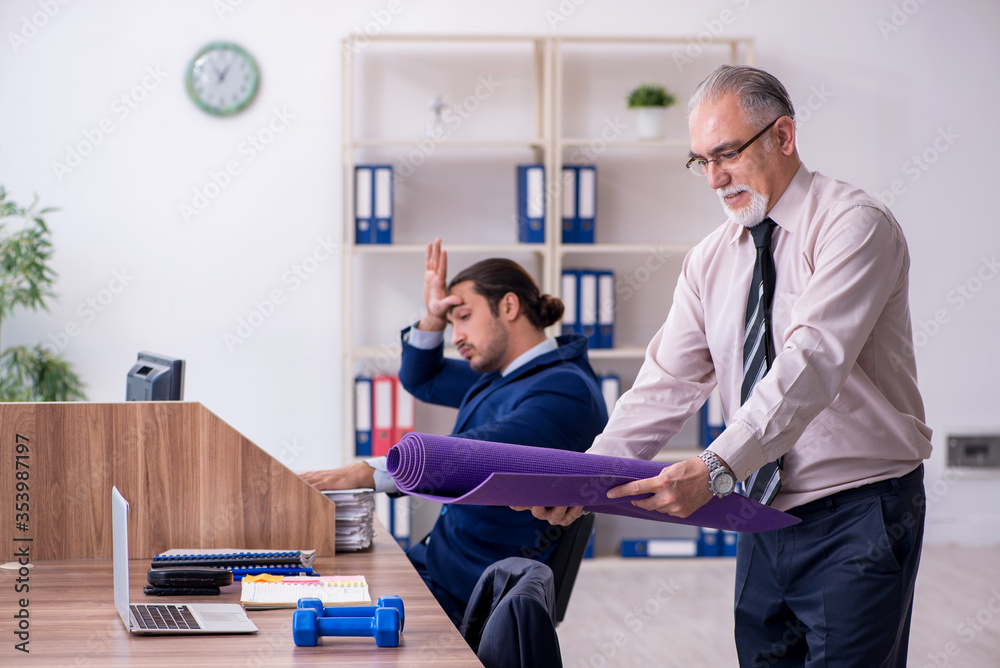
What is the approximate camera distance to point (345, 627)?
139 cm

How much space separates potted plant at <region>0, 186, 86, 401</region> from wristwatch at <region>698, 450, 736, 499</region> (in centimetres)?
330

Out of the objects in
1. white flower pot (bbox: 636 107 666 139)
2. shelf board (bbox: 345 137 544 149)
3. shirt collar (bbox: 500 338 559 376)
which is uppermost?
white flower pot (bbox: 636 107 666 139)

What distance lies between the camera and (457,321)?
249cm

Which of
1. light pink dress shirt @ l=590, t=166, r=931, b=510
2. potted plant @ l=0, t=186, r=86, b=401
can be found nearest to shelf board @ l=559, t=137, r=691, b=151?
potted plant @ l=0, t=186, r=86, b=401

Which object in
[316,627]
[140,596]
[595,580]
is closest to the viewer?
[316,627]

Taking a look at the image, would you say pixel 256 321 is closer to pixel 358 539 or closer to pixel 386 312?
pixel 386 312

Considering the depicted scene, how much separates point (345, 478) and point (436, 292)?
0.68 m

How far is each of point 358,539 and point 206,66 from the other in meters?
2.95

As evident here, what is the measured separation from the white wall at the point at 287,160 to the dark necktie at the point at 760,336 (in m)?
3.03

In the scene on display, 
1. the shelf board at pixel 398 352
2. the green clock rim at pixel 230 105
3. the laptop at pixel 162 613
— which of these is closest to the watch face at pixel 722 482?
the laptop at pixel 162 613

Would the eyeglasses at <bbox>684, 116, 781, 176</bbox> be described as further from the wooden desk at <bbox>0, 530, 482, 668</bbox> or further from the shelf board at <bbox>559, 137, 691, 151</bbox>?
the shelf board at <bbox>559, 137, 691, 151</bbox>

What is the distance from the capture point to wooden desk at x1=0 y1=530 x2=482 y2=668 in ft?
4.28

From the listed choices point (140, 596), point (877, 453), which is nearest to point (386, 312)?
point (140, 596)

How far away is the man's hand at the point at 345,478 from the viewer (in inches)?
83.5
